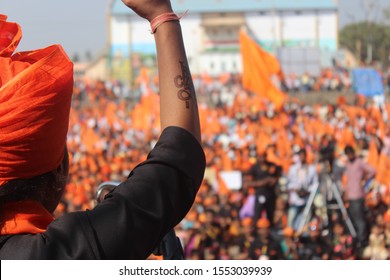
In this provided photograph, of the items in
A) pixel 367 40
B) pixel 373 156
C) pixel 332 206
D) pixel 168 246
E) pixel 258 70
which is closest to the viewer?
pixel 168 246

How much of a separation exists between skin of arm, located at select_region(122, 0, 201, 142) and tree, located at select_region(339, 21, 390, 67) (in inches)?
1365

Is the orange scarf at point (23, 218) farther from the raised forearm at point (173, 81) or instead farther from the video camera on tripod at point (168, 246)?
the video camera on tripod at point (168, 246)

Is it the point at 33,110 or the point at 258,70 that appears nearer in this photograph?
the point at 33,110

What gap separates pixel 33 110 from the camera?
1358 mm

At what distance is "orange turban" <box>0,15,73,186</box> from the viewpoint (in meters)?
1.36

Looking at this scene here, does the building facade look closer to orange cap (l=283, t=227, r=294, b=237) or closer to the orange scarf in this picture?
orange cap (l=283, t=227, r=294, b=237)

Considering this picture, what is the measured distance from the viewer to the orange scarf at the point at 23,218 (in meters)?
1.40

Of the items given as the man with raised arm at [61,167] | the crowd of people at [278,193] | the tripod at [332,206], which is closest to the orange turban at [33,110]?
the man with raised arm at [61,167]

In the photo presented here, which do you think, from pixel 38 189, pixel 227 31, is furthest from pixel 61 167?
pixel 227 31

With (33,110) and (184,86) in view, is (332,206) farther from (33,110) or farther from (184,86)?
(33,110)

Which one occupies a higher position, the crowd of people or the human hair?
the human hair

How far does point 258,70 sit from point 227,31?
5263cm

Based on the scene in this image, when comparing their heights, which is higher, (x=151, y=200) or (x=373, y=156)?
(x=151, y=200)

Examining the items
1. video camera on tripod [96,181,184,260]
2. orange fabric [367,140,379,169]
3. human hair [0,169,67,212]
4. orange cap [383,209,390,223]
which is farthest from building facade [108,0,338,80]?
human hair [0,169,67,212]
